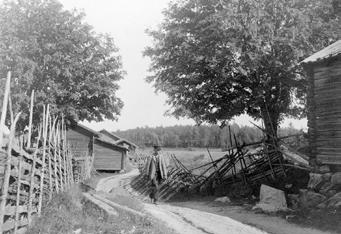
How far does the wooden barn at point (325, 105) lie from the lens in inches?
494

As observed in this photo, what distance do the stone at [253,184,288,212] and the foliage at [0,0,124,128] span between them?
20.2 m

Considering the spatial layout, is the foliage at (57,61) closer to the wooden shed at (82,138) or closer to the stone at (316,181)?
the wooden shed at (82,138)

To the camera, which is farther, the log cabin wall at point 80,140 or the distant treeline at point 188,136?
the distant treeline at point 188,136

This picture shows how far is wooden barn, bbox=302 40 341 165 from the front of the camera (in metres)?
12.5

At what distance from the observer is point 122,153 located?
4356 centimetres

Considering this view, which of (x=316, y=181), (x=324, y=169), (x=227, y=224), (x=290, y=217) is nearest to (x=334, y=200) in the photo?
(x=290, y=217)

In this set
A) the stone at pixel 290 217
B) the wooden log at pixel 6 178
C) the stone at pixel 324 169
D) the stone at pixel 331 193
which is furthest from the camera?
the stone at pixel 324 169

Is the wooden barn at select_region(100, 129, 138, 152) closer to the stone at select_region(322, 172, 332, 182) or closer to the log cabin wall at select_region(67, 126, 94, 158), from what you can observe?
the log cabin wall at select_region(67, 126, 94, 158)

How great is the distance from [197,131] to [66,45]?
73502 mm

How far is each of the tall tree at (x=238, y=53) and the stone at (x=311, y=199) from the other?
23.8 ft

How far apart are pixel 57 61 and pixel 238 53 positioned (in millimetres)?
16019

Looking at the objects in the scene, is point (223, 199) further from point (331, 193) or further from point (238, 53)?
point (238, 53)

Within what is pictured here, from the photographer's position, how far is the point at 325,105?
13.0 meters

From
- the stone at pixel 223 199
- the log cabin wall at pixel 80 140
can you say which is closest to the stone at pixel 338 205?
the stone at pixel 223 199
